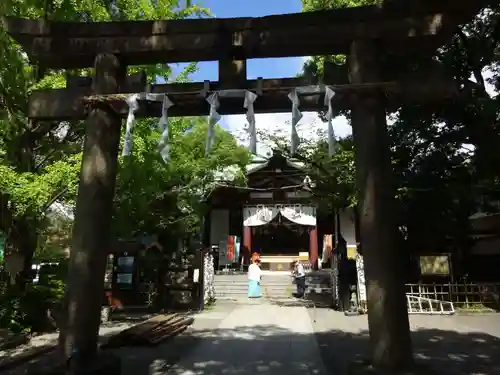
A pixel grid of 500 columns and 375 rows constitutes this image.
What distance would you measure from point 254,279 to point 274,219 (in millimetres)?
7913

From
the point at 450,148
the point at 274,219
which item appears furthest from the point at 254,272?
the point at 450,148

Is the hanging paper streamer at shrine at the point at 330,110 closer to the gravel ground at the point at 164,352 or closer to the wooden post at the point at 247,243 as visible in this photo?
the gravel ground at the point at 164,352

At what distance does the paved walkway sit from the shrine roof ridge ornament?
463 centimetres

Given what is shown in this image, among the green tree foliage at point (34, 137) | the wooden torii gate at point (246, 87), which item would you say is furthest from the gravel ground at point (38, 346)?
the green tree foliage at point (34, 137)

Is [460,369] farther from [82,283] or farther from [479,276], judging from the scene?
[479,276]

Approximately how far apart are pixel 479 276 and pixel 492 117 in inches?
438

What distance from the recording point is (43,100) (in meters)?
6.37

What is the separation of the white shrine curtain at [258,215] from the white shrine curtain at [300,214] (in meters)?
0.60

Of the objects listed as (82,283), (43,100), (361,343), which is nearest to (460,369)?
(361,343)

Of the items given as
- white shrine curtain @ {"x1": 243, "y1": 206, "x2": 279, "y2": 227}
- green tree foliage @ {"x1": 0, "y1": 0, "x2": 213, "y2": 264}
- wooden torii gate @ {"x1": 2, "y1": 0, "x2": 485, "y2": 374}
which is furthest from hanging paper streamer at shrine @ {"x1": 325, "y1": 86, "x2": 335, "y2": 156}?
white shrine curtain @ {"x1": 243, "y1": 206, "x2": 279, "y2": 227}

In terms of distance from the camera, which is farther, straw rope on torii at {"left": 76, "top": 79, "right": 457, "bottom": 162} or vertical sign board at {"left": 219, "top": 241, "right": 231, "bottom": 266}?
vertical sign board at {"left": 219, "top": 241, "right": 231, "bottom": 266}

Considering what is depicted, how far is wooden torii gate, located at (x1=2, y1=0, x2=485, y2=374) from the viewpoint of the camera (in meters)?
5.33

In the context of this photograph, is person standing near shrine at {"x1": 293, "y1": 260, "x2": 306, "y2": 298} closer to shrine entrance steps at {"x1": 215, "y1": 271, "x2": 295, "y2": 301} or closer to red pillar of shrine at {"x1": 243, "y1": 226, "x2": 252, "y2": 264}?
shrine entrance steps at {"x1": 215, "y1": 271, "x2": 295, "y2": 301}

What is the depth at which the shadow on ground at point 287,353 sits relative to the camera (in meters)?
6.90
